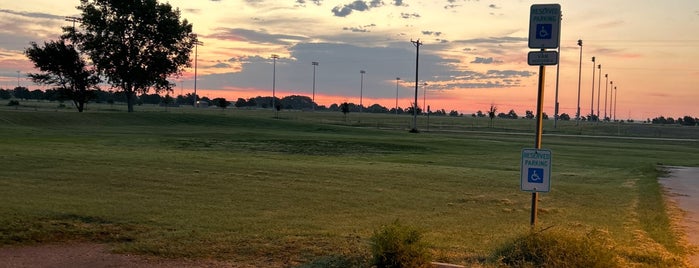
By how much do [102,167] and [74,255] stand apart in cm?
915

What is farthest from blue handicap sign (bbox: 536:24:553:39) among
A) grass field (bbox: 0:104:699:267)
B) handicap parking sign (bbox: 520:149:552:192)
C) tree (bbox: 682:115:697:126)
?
tree (bbox: 682:115:697:126)

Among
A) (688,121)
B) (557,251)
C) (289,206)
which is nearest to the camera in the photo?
(557,251)

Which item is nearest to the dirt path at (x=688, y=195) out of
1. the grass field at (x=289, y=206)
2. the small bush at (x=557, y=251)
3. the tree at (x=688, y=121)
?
the grass field at (x=289, y=206)

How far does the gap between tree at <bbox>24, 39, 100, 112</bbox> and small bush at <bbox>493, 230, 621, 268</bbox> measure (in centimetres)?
6050

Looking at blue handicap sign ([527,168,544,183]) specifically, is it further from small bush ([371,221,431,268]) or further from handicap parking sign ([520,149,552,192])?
small bush ([371,221,431,268])

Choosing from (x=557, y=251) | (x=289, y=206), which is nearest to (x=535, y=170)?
(x=557, y=251)

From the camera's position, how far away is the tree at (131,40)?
59.7 m

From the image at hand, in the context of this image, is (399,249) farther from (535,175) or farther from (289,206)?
(289,206)

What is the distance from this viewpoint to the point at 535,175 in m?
7.09

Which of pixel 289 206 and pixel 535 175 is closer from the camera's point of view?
pixel 535 175

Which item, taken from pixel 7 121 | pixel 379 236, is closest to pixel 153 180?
pixel 379 236

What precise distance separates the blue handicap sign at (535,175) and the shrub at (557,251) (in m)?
0.76

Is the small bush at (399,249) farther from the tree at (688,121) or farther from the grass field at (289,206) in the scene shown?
the tree at (688,121)

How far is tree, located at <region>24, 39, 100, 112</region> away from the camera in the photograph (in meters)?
58.5
